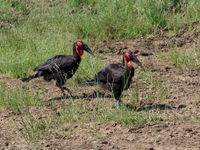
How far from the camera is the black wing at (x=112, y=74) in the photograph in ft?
20.9

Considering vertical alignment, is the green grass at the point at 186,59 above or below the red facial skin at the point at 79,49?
below

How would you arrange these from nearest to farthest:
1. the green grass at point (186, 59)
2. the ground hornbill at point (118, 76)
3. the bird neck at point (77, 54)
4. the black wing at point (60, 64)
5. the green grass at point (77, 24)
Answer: the ground hornbill at point (118, 76)
the black wing at point (60, 64)
the bird neck at point (77, 54)
the green grass at point (186, 59)
the green grass at point (77, 24)

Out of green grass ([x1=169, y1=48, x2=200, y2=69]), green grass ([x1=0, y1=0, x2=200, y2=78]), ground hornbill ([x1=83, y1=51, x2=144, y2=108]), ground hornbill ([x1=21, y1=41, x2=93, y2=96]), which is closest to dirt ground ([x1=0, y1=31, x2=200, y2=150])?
green grass ([x1=169, y1=48, x2=200, y2=69])

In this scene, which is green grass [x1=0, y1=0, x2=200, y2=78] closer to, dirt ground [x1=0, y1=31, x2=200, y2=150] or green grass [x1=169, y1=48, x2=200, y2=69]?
dirt ground [x1=0, y1=31, x2=200, y2=150]

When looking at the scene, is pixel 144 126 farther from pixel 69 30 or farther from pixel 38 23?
pixel 38 23

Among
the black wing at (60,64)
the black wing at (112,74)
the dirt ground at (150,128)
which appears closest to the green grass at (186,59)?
the dirt ground at (150,128)

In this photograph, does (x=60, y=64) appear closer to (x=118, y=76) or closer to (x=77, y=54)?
(x=77, y=54)

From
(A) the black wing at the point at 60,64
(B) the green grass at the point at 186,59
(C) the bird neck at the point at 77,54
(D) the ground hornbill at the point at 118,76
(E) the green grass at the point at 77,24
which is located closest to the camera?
(D) the ground hornbill at the point at 118,76

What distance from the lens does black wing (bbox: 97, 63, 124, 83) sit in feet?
20.9

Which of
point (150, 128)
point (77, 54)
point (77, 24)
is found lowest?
point (150, 128)

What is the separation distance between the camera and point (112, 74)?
21.2ft

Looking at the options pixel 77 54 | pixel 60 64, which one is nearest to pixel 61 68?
pixel 60 64

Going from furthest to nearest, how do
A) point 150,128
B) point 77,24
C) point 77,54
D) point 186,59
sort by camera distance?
point 77,24 < point 186,59 < point 77,54 < point 150,128

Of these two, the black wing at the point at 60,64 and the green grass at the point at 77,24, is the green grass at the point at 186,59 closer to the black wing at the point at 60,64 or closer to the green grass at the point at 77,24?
the green grass at the point at 77,24
